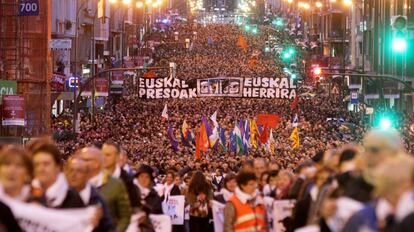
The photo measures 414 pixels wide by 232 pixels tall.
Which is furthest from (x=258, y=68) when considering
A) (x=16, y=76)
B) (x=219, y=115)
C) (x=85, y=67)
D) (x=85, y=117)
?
(x=16, y=76)

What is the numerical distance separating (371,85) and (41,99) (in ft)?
104

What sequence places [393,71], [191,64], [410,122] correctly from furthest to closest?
[191,64]
[393,71]
[410,122]

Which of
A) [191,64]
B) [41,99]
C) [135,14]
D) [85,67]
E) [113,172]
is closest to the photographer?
[113,172]

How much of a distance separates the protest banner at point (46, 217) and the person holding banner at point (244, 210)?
380cm

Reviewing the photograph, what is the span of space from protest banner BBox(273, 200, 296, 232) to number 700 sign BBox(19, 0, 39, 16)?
30.9 m

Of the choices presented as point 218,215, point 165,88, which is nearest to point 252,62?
point 165,88

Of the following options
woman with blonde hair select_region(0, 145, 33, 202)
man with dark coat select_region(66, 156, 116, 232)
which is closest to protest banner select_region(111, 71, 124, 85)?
man with dark coat select_region(66, 156, 116, 232)

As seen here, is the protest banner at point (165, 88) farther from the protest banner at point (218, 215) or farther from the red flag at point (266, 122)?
the protest banner at point (218, 215)

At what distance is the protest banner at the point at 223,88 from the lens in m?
43.9

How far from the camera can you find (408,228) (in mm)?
5855

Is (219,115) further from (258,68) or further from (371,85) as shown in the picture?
(258,68)

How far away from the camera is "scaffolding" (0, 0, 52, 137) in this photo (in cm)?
4547

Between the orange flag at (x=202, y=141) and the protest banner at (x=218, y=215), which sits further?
the orange flag at (x=202, y=141)

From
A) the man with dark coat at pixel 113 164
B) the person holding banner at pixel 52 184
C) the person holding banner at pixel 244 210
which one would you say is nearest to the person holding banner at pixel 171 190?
the person holding banner at pixel 244 210
